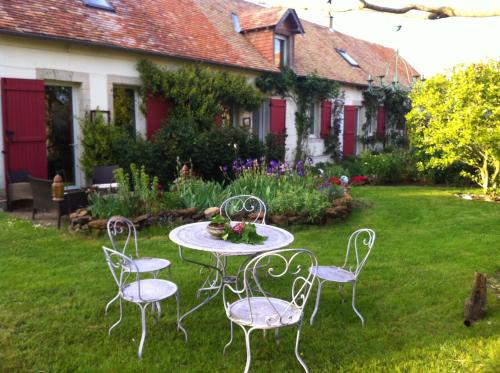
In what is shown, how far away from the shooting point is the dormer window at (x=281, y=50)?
13.5 metres

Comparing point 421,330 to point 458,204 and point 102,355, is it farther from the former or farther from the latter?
point 458,204

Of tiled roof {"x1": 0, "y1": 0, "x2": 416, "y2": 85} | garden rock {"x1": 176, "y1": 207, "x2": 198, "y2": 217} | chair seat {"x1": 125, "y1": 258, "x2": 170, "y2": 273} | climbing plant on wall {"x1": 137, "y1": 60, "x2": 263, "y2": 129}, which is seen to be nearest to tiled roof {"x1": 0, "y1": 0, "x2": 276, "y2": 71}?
tiled roof {"x1": 0, "y1": 0, "x2": 416, "y2": 85}

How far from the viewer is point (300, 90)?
13.9m

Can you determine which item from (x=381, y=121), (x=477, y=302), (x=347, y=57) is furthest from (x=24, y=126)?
(x=381, y=121)

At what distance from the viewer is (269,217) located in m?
6.46

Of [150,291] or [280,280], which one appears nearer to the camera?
[150,291]

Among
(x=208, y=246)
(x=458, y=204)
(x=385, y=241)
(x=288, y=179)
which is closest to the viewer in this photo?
(x=208, y=246)

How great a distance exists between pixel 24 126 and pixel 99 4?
12.0 ft

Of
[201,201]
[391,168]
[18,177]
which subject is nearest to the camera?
[201,201]

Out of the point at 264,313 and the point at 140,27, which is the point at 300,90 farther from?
the point at 264,313

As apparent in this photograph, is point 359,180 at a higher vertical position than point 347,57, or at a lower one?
lower

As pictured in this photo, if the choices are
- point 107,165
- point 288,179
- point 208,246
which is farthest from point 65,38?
point 208,246

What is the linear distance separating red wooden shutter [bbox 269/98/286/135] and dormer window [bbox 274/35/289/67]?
1.17m

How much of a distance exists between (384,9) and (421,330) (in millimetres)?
2322
